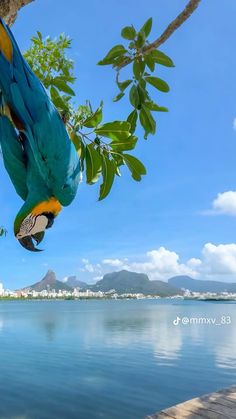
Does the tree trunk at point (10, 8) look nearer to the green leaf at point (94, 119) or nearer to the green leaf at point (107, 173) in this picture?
the green leaf at point (94, 119)

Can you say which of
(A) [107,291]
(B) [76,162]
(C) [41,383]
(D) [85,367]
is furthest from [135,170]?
(A) [107,291]

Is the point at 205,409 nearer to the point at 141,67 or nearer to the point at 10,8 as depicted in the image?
the point at 141,67

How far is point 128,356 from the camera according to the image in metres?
20.4

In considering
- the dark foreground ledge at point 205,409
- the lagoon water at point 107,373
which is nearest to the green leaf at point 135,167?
the dark foreground ledge at point 205,409

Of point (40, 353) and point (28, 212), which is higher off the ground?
point (28, 212)

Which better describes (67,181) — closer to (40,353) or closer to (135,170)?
(135,170)

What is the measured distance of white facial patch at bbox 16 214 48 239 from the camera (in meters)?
0.71

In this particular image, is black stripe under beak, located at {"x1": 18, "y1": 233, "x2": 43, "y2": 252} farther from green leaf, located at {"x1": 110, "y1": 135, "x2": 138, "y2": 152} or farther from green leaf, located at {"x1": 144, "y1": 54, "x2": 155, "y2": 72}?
green leaf, located at {"x1": 144, "y1": 54, "x2": 155, "y2": 72}

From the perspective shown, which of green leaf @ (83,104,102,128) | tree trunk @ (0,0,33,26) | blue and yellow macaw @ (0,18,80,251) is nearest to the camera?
blue and yellow macaw @ (0,18,80,251)

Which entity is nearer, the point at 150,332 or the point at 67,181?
the point at 67,181

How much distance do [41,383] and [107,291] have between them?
386 feet

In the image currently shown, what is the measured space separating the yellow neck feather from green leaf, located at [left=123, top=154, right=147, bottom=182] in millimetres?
316

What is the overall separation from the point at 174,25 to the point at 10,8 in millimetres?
562

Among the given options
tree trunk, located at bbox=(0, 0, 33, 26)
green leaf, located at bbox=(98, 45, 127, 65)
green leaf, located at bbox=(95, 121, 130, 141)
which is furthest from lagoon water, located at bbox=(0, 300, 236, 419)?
tree trunk, located at bbox=(0, 0, 33, 26)
